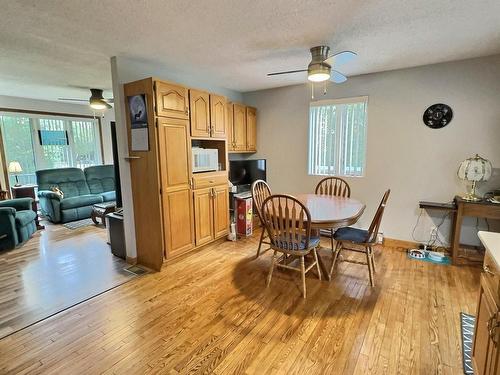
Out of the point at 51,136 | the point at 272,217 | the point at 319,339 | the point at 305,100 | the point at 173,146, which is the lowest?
the point at 319,339

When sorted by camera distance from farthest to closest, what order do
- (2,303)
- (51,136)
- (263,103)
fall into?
(51,136)
(263,103)
(2,303)

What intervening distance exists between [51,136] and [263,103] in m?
4.75

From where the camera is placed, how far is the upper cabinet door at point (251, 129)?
15.2 ft

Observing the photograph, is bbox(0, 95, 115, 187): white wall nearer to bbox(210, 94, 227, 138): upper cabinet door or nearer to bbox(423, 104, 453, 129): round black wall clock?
bbox(210, 94, 227, 138): upper cabinet door

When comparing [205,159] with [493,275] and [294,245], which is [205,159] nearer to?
[294,245]

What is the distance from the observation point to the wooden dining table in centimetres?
240

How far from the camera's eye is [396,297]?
2.47m

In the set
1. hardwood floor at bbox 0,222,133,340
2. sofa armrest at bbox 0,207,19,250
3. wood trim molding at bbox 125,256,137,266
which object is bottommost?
hardwood floor at bbox 0,222,133,340

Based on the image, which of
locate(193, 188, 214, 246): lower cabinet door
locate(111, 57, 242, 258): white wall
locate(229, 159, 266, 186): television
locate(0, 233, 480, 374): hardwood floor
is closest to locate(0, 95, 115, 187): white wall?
locate(111, 57, 242, 258): white wall

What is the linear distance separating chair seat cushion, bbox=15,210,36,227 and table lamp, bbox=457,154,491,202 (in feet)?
19.5

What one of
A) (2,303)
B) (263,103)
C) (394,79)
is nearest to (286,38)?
(394,79)

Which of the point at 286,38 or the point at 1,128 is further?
the point at 1,128

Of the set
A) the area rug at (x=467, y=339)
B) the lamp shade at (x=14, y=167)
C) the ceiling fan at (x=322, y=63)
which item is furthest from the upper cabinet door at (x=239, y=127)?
the lamp shade at (x=14, y=167)

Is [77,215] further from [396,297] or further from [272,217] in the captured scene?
[396,297]
